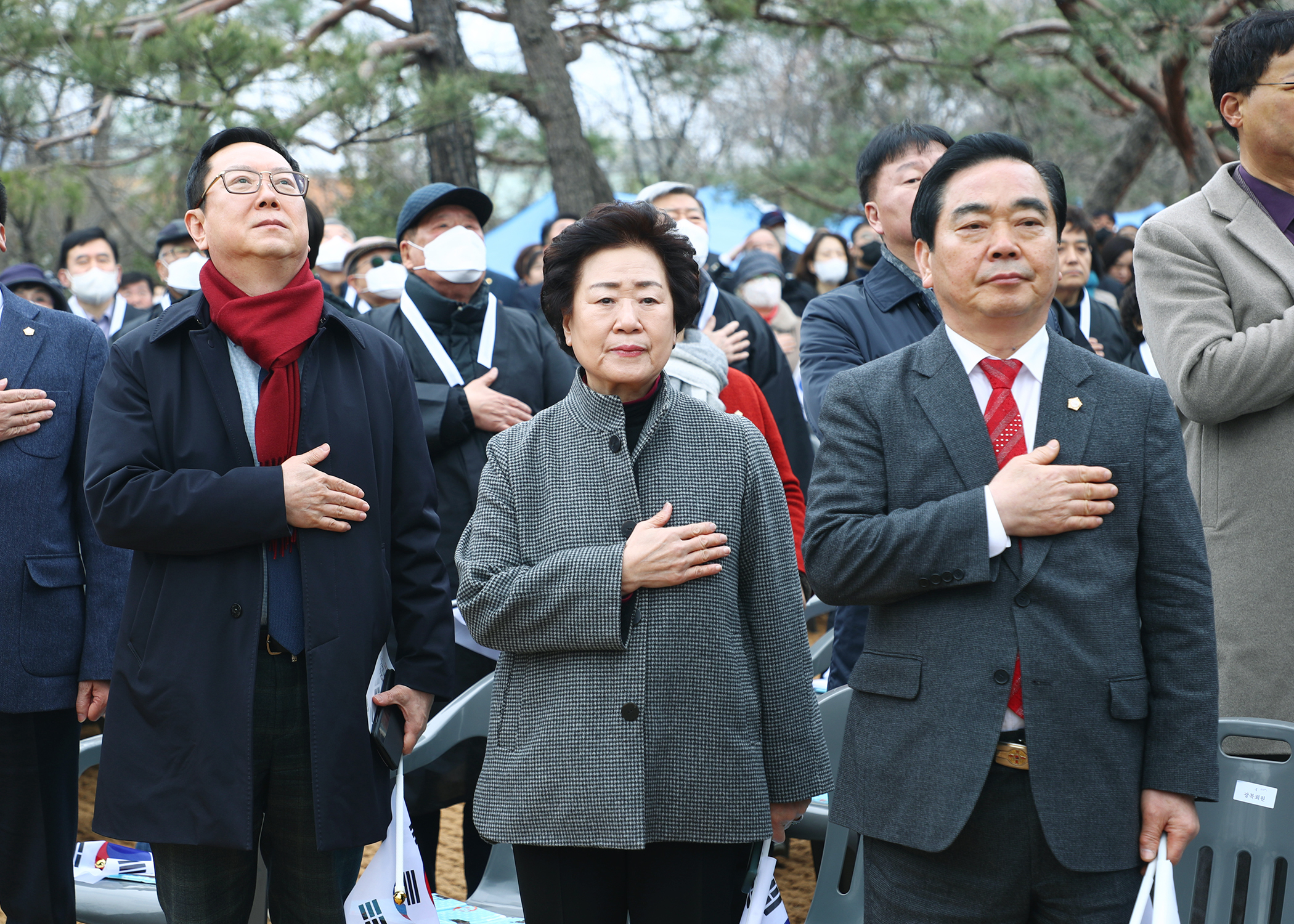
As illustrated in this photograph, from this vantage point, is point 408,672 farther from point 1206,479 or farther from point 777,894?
point 1206,479

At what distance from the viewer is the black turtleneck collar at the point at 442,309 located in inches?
152

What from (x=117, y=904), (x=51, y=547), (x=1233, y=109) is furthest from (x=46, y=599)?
(x=1233, y=109)

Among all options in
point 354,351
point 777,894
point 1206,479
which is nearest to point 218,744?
point 354,351

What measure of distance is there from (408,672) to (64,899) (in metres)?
1.29

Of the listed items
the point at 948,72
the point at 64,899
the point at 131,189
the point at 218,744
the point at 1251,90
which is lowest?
the point at 64,899

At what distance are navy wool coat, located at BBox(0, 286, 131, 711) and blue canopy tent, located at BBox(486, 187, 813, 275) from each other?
972cm

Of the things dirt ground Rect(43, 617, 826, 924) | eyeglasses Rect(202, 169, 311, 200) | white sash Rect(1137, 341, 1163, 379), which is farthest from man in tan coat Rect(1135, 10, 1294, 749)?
eyeglasses Rect(202, 169, 311, 200)

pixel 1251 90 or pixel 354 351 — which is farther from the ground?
pixel 1251 90

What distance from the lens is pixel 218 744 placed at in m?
2.30

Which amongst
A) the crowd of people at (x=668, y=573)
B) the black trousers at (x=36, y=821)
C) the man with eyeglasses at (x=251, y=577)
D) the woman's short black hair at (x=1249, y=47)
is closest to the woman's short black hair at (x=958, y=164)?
the crowd of people at (x=668, y=573)

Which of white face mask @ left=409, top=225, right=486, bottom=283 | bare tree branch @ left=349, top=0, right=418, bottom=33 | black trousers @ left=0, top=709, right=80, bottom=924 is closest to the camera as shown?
black trousers @ left=0, top=709, right=80, bottom=924

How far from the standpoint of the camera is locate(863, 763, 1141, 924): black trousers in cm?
191

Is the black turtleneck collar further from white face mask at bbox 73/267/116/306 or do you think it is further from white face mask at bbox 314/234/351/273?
white face mask at bbox 314/234/351/273

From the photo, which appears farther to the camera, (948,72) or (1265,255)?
(948,72)
